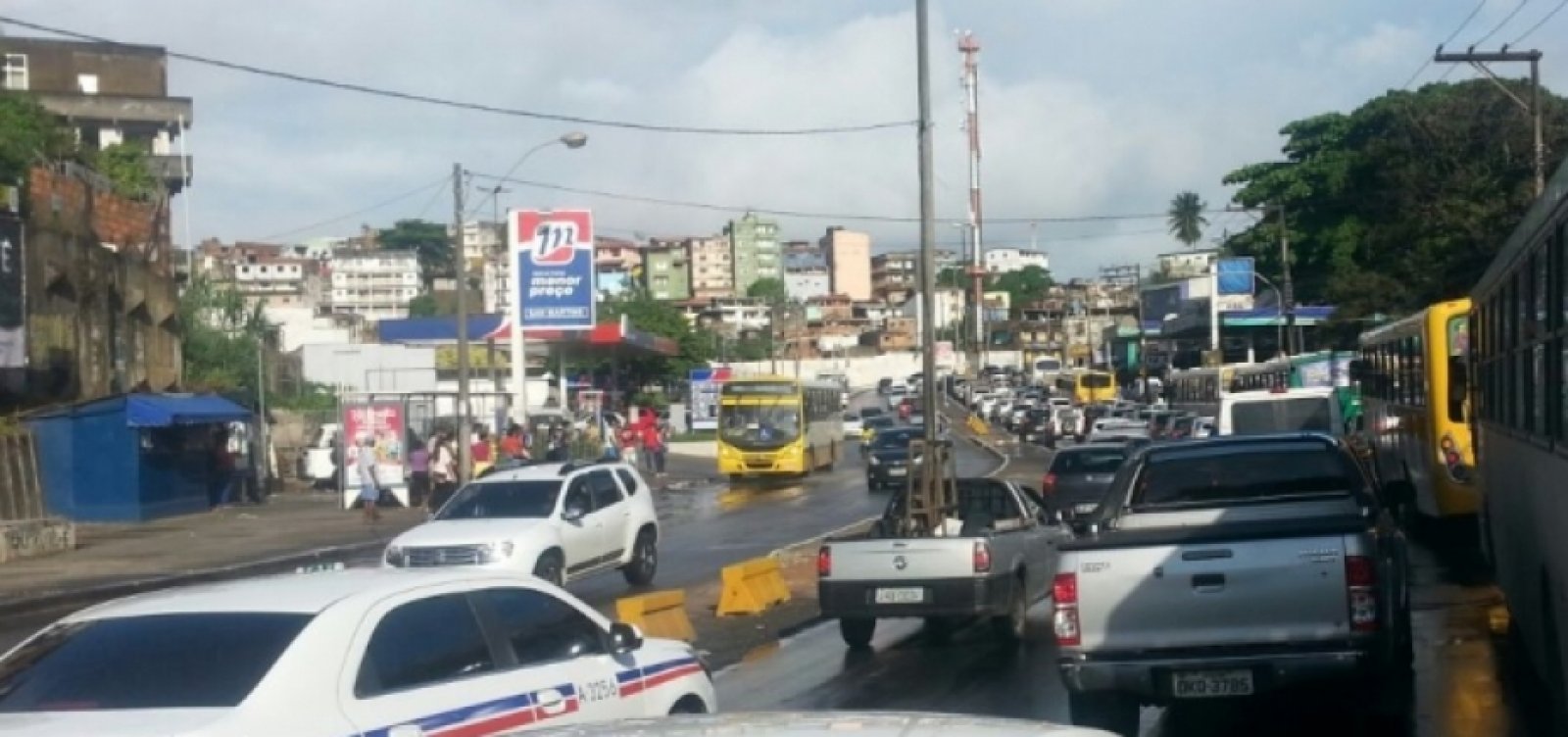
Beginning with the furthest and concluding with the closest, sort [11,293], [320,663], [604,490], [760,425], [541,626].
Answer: [760,425], [11,293], [604,490], [541,626], [320,663]

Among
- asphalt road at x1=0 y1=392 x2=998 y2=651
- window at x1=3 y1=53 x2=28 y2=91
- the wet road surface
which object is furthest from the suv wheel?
window at x1=3 y1=53 x2=28 y2=91

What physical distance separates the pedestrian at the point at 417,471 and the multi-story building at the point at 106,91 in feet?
159

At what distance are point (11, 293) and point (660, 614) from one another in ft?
76.6

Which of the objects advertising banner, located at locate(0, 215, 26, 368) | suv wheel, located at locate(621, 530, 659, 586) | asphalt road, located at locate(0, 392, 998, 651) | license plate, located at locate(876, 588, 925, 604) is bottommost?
asphalt road, located at locate(0, 392, 998, 651)

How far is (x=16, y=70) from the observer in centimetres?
9106

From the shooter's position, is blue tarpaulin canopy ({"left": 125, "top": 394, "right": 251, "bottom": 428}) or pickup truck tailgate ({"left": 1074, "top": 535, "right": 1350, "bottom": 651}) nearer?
pickup truck tailgate ({"left": 1074, "top": 535, "right": 1350, "bottom": 651})

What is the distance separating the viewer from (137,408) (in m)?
41.9

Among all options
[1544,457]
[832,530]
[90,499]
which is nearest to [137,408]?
[90,499]

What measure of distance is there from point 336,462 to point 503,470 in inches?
1078

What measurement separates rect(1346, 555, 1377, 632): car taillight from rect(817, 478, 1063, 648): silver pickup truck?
6876 mm

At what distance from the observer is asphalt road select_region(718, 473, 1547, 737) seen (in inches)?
495

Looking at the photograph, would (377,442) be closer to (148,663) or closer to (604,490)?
(604,490)

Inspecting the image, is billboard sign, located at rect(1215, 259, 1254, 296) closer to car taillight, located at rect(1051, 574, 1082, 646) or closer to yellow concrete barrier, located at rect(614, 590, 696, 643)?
yellow concrete barrier, located at rect(614, 590, 696, 643)

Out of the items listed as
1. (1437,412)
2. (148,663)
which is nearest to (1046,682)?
(148,663)
